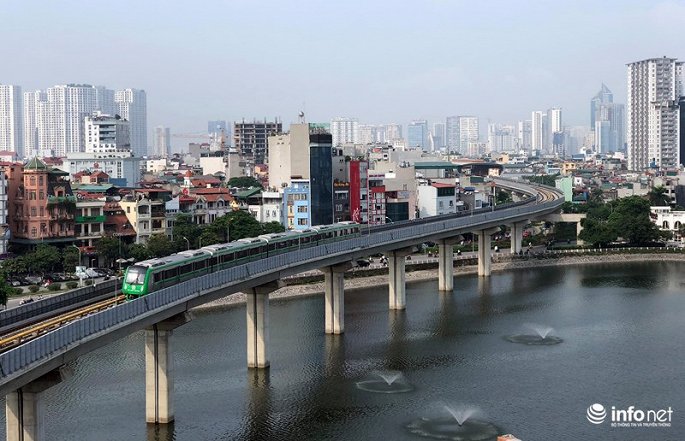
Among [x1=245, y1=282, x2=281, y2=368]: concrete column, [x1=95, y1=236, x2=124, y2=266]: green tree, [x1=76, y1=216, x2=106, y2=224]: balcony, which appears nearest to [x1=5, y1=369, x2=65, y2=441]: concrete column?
[x1=245, y1=282, x2=281, y2=368]: concrete column

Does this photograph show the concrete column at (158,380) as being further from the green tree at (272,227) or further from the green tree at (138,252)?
the green tree at (272,227)

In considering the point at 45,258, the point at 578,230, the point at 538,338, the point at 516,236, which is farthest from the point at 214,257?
the point at 578,230

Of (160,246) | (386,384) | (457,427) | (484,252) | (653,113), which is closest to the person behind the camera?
(457,427)

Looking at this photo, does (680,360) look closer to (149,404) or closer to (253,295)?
(253,295)

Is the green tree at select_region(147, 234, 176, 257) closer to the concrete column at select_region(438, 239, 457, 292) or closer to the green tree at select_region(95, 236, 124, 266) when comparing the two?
the green tree at select_region(95, 236, 124, 266)

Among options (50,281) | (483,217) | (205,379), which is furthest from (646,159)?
(205,379)

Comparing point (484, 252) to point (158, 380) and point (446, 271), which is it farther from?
point (158, 380)
